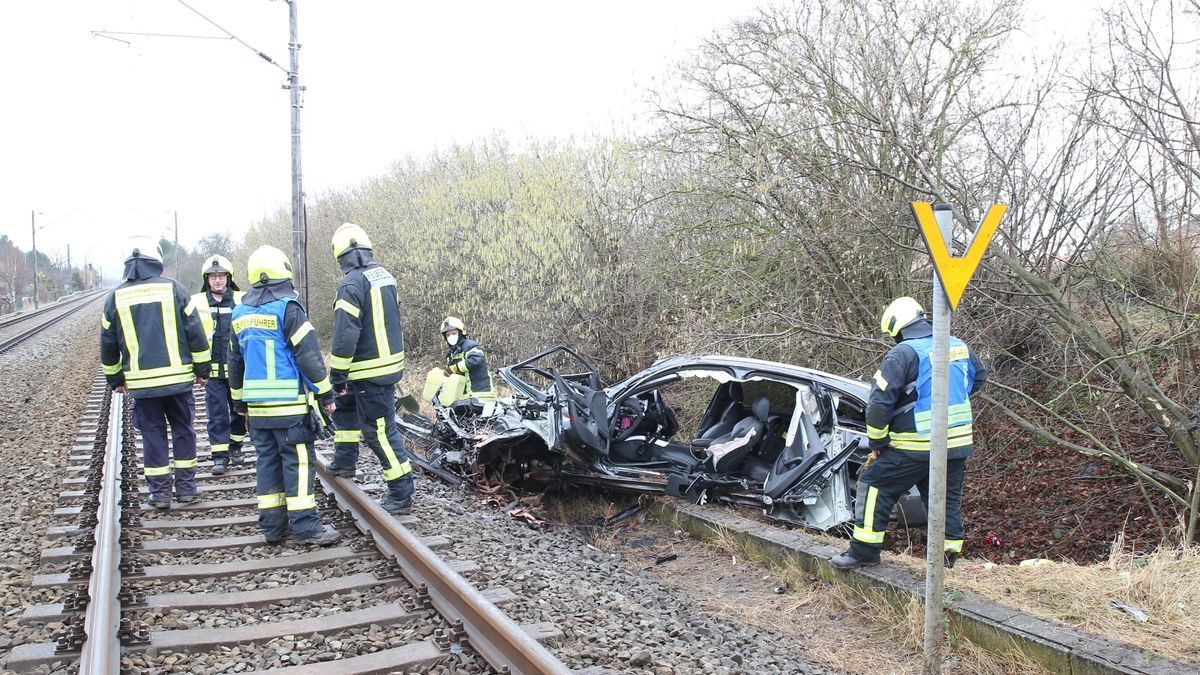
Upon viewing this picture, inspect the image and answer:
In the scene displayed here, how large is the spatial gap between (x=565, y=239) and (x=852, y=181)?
5151 millimetres

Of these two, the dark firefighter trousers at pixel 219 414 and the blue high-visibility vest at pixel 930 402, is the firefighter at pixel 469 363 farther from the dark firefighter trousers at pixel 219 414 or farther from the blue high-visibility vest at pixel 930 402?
the blue high-visibility vest at pixel 930 402

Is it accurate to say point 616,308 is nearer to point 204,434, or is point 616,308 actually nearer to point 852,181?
point 852,181

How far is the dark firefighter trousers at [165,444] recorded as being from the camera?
6.12 m

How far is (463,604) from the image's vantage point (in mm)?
4070

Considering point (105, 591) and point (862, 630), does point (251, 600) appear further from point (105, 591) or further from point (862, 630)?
point (862, 630)

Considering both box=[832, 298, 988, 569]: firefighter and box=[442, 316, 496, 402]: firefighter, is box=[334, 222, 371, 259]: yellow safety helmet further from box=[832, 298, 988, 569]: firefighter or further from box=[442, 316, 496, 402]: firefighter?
box=[832, 298, 988, 569]: firefighter

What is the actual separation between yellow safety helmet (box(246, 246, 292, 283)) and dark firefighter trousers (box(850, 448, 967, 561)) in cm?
405

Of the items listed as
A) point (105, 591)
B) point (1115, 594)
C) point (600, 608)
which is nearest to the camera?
point (105, 591)

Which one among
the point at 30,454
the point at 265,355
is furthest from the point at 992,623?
the point at 30,454

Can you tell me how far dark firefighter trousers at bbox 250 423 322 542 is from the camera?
539 centimetres

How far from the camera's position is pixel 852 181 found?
8.67 meters

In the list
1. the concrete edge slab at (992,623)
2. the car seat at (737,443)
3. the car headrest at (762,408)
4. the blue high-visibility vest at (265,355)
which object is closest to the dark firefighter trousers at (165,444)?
the blue high-visibility vest at (265,355)

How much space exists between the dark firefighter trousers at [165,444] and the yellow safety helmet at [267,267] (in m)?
1.52

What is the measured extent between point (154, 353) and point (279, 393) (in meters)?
1.34
